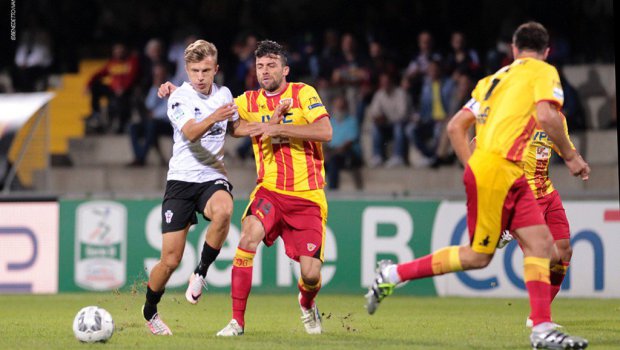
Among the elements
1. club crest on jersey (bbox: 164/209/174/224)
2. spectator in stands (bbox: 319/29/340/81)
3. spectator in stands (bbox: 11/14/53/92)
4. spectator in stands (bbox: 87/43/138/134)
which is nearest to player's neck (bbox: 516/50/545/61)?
club crest on jersey (bbox: 164/209/174/224)

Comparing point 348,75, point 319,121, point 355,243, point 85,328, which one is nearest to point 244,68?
point 348,75

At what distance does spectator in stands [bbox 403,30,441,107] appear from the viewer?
16.2 meters

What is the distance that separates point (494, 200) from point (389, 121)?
9.13 meters

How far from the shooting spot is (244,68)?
16750 mm

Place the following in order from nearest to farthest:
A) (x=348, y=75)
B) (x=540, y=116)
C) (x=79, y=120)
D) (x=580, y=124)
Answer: (x=540, y=116) → (x=580, y=124) → (x=348, y=75) → (x=79, y=120)

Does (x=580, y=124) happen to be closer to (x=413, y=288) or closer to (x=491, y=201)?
(x=413, y=288)

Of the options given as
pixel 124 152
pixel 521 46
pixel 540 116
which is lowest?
pixel 124 152

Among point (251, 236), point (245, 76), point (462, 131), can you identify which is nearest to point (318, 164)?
point (251, 236)

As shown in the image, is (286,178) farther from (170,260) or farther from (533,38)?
(533,38)

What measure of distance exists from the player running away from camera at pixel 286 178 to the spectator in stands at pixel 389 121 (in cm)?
739

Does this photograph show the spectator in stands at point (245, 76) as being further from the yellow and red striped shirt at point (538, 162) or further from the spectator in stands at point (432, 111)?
the yellow and red striped shirt at point (538, 162)

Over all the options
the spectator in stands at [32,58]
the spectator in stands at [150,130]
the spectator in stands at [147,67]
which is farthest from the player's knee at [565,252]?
the spectator in stands at [32,58]

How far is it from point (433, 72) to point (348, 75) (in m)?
1.37

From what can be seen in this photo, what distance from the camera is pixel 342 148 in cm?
1547
